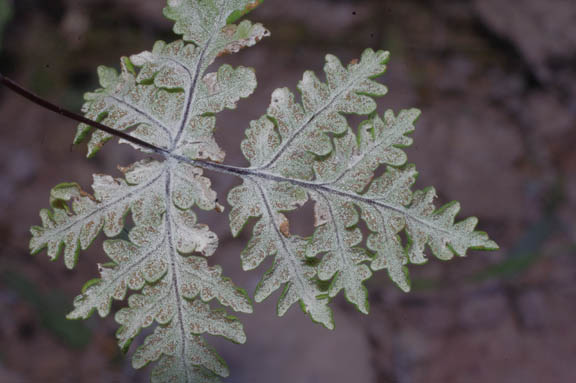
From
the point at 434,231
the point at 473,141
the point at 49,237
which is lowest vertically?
the point at 49,237

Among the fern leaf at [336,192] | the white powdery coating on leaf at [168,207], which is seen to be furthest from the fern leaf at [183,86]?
the fern leaf at [336,192]

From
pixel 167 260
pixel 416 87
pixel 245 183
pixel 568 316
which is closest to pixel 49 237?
pixel 167 260

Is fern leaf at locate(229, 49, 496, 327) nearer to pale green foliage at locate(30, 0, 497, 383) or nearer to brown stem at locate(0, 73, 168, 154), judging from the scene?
pale green foliage at locate(30, 0, 497, 383)

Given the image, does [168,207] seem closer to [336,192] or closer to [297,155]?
[297,155]

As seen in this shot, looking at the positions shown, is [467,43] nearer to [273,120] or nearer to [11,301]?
[273,120]

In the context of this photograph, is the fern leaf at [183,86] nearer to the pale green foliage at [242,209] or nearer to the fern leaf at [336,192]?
the pale green foliage at [242,209]

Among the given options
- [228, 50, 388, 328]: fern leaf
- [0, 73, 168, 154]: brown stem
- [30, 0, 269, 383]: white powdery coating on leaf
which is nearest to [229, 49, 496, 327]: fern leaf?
[228, 50, 388, 328]: fern leaf
